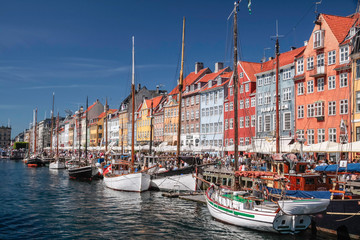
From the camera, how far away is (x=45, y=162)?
103 metres

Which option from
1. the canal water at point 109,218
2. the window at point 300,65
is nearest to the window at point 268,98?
the window at point 300,65

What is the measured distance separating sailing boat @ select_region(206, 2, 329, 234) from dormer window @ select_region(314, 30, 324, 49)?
28814 millimetres

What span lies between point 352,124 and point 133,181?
76.6 ft

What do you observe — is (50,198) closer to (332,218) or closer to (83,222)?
(83,222)

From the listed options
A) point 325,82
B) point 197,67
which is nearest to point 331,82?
point 325,82

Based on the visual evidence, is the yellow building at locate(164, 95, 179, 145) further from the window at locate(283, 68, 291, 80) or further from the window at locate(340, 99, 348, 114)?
the window at locate(340, 99, 348, 114)

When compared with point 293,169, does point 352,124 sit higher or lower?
higher

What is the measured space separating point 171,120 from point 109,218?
59781 millimetres

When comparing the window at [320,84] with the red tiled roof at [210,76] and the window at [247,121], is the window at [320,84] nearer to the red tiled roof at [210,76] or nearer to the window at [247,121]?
the window at [247,121]

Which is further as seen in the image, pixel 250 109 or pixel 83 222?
pixel 250 109

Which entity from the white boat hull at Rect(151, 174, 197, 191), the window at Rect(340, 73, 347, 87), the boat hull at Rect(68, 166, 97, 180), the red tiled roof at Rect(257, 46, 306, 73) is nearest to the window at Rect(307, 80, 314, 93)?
the window at Rect(340, 73, 347, 87)

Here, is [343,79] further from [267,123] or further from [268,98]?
[267,123]

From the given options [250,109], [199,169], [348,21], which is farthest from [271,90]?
[199,169]

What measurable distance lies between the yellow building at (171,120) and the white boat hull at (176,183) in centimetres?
4225
